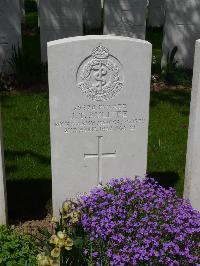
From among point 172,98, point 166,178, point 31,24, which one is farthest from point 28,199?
point 31,24

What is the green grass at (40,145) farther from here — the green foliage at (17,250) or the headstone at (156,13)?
the headstone at (156,13)

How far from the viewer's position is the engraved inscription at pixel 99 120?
4.29m

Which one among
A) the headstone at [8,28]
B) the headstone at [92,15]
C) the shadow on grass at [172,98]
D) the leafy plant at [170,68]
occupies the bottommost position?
the shadow on grass at [172,98]

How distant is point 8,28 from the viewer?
876 centimetres

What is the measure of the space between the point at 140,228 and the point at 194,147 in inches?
43.8

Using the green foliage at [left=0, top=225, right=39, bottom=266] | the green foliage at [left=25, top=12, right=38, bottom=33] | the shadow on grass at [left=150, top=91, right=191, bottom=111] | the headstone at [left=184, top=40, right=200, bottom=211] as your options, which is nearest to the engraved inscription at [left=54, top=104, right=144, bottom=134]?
the headstone at [left=184, top=40, right=200, bottom=211]

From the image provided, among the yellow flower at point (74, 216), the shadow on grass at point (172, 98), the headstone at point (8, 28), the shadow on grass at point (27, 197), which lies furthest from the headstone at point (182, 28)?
the yellow flower at point (74, 216)

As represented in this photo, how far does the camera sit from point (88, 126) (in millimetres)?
4375

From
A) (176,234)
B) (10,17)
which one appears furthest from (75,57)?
(10,17)

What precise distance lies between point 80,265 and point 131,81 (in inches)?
65.2

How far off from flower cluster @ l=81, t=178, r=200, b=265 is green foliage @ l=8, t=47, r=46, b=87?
16.5 ft

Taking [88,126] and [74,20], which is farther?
[74,20]

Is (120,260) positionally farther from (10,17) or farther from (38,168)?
(10,17)

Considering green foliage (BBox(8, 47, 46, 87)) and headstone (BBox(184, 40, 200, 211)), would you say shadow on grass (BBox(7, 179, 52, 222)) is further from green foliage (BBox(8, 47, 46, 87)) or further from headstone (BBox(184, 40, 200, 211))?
green foliage (BBox(8, 47, 46, 87))
